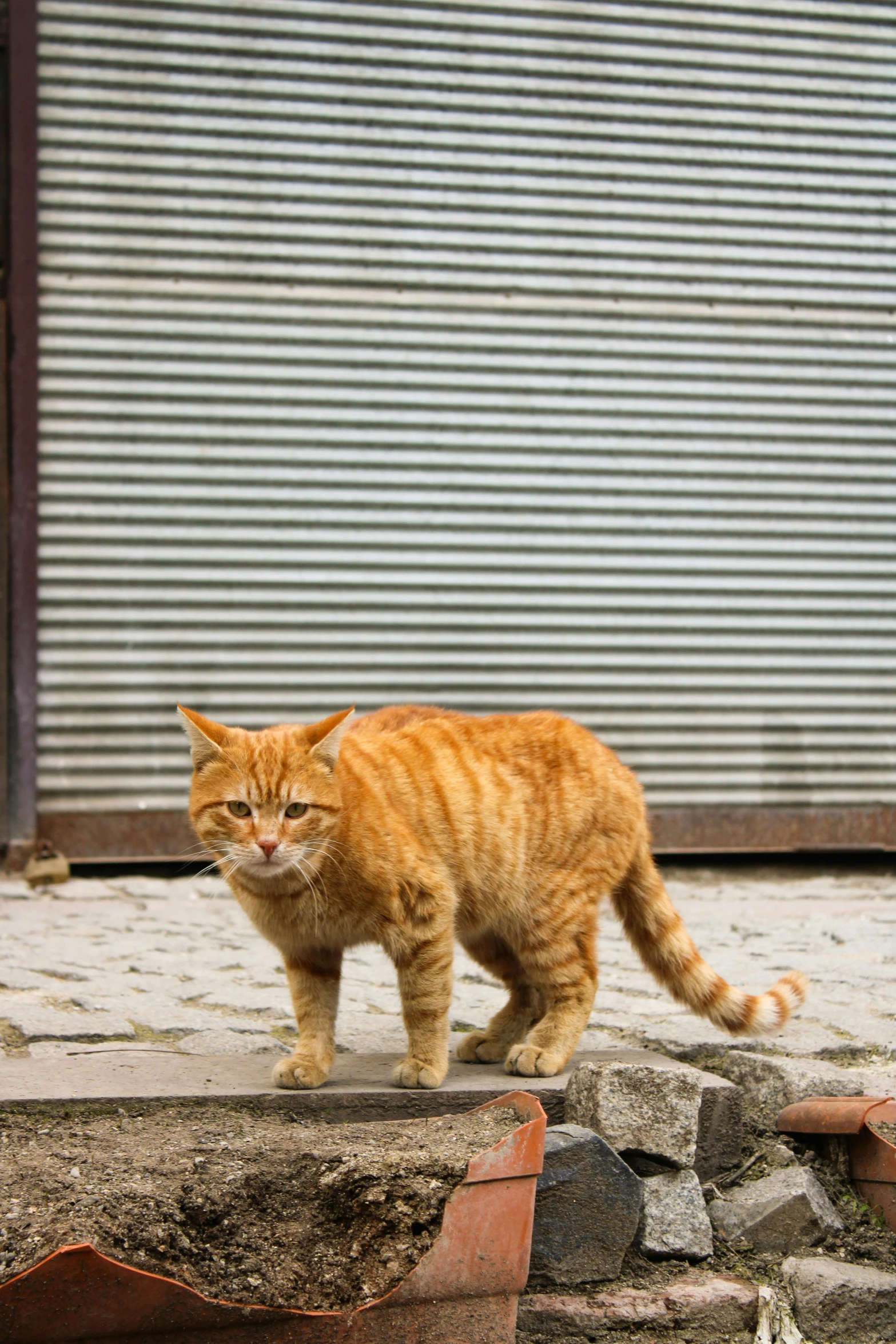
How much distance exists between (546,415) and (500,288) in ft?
2.34

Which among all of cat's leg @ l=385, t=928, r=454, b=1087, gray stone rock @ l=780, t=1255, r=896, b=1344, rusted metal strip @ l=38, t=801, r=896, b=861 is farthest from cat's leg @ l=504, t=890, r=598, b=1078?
rusted metal strip @ l=38, t=801, r=896, b=861

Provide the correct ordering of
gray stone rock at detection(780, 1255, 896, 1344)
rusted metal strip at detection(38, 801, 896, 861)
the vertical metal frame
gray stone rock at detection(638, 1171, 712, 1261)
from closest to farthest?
gray stone rock at detection(780, 1255, 896, 1344)
gray stone rock at detection(638, 1171, 712, 1261)
the vertical metal frame
rusted metal strip at detection(38, 801, 896, 861)

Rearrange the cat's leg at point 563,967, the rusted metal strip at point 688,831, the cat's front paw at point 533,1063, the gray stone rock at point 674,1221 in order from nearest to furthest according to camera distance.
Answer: the gray stone rock at point 674,1221, the cat's front paw at point 533,1063, the cat's leg at point 563,967, the rusted metal strip at point 688,831

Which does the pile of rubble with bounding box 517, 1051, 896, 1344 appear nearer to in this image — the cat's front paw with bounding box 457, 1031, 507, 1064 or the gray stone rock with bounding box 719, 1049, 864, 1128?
the gray stone rock with bounding box 719, 1049, 864, 1128

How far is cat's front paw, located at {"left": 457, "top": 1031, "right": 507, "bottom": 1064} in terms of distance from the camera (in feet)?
11.1

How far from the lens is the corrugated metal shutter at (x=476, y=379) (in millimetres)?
6527

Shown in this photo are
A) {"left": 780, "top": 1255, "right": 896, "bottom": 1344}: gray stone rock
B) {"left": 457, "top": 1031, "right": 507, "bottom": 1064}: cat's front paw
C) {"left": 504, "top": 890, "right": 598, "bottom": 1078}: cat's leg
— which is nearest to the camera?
{"left": 780, "top": 1255, "right": 896, "bottom": 1344}: gray stone rock

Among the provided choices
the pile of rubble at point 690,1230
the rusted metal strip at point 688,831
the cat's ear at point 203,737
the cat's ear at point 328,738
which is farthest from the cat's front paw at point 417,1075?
the rusted metal strip at point 688,831

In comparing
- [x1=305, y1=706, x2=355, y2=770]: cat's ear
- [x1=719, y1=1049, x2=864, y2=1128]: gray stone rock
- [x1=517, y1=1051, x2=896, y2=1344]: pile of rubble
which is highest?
[x1=305, y1=706, x2=355, y2=770]: cat's ear

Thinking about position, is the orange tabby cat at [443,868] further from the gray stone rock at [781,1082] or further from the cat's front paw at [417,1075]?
the gray stone rock at [781,1082]

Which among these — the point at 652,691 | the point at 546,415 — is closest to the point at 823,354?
the point at 546,415

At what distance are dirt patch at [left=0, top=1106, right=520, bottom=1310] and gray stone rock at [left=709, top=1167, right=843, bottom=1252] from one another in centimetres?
65

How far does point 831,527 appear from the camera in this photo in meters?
7.35

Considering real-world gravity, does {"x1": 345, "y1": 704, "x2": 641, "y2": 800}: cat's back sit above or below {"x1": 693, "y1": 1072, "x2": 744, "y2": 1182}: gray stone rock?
above
